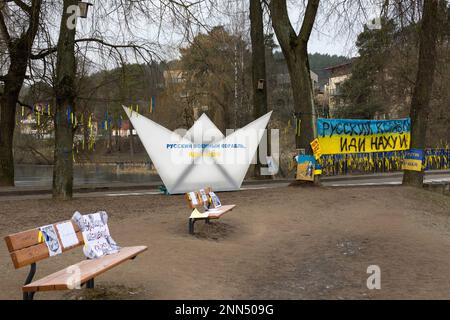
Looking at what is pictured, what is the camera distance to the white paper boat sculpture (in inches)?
558

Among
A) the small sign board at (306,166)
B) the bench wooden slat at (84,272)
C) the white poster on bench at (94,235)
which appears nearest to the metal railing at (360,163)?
the small sign board at (306,166)

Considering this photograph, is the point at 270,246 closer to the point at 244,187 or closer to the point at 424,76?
the point at 244,187

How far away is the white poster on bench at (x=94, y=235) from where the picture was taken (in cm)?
554

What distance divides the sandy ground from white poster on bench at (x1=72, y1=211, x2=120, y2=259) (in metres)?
0.37

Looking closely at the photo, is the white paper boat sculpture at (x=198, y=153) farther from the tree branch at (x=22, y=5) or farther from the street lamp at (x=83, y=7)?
the tree branch at (x=22, y=5)

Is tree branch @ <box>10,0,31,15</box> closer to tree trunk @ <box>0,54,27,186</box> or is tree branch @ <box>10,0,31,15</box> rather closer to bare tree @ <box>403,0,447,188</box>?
tree trunk @ <box>0,54,27,186</box>

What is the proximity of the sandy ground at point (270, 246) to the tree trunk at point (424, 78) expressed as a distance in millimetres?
2717

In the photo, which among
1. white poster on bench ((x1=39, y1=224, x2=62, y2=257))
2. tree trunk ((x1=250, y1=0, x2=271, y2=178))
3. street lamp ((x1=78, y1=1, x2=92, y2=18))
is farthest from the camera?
tree trunk ((x1=250, y1=0, x2=271, y2=178))

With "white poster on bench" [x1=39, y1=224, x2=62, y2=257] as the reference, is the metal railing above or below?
above

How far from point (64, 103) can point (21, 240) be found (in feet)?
27.3

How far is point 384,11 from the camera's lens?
16.0 meters

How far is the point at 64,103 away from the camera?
497 inches

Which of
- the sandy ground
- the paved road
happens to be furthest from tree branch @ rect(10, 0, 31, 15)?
the sandy ground
